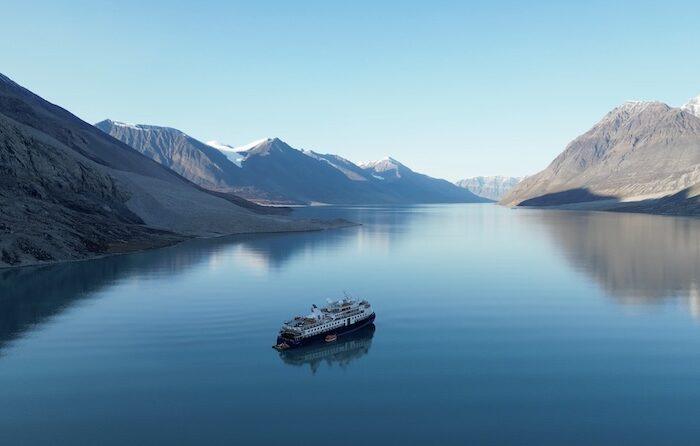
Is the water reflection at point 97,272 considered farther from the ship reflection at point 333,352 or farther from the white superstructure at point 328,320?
the ship reflection at point 333,352

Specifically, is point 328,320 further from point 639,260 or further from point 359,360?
point 639,260

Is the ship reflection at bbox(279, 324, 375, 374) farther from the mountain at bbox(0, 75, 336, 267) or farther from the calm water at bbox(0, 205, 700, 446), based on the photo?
the mountain at bbox(0, 75, 336, 267)

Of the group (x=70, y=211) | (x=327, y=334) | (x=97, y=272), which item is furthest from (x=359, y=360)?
(x=70, y=211)

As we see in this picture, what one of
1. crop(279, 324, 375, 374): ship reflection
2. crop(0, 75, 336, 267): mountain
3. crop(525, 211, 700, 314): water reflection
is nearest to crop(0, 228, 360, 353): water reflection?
crop(0, 75, 336, 267): mountain

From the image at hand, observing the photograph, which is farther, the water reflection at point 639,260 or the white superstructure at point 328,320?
the water reflection at point 639,260

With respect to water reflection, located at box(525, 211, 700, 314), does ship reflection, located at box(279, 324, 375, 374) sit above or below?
below

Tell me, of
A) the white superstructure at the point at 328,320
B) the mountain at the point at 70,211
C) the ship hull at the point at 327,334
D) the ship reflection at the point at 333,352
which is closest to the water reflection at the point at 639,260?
the ship hull at the point at 327,334

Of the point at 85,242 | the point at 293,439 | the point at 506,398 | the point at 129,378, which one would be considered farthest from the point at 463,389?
the point at 85,242
